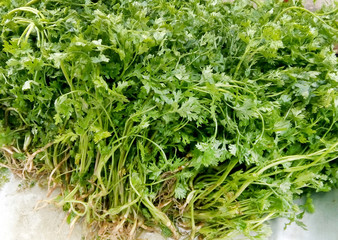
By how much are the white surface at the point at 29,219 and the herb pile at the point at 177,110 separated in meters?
0.10

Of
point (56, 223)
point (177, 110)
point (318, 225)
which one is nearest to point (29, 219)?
point (56, 223)

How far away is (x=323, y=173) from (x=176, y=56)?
99 cm

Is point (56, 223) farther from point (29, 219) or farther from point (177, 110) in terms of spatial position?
point (177, 110)

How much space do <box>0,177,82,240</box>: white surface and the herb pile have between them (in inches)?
4.1

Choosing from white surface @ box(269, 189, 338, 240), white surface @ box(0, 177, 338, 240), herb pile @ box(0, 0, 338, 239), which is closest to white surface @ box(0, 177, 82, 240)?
white surface @ box(0, 177, 338, 240)

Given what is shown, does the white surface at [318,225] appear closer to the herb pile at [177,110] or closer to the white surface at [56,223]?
the white surface at [56,223]

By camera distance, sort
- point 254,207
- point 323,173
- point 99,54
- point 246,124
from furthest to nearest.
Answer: point 323,173
point 254,207
point 246,124
point 99,54

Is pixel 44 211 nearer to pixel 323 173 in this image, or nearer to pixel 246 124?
pixel 246 124

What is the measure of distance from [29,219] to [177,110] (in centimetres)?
105

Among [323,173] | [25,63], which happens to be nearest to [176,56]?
[25,63]

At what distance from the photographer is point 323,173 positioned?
61.7 inches

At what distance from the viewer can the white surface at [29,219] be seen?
1.57 meters

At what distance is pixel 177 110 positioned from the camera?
1.21 meters

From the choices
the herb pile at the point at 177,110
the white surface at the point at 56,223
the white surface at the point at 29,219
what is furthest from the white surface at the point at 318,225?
the white surface at the point at 29,219
